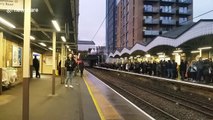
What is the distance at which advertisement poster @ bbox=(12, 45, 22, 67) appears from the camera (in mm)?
20328

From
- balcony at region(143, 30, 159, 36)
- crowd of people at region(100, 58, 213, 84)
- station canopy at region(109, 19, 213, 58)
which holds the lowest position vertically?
crowd of people at region(100, 58, 213, 84)

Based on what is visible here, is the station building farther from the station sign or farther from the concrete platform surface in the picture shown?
the station sign

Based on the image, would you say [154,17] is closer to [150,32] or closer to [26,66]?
[150,32]

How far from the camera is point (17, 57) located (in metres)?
21.3

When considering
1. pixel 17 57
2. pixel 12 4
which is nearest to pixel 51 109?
pixel 12 4

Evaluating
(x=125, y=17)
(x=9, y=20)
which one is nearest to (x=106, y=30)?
(x=125, y=17)

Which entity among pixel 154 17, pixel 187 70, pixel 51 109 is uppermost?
pixel 154 17

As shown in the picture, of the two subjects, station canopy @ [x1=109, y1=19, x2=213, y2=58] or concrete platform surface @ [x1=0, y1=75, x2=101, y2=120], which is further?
station canopy @ [x1=109, y1=19, x2=213, y2=58]

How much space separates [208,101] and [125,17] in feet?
280

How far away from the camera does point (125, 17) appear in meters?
102

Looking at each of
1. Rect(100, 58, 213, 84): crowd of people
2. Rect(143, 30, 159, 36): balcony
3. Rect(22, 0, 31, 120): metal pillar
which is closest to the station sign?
Rect(22, 0, 31, 120): metal pillar

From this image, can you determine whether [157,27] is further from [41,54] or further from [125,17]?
[41,54]

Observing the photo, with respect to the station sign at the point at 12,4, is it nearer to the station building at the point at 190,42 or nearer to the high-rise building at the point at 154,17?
the station building at the point at 190,42

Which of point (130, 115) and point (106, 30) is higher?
point (106, 30)
